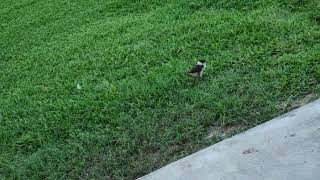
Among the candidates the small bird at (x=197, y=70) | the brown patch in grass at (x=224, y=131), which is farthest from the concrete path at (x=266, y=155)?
the small bird at (x=197, y=70)

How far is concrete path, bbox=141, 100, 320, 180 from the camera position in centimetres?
287

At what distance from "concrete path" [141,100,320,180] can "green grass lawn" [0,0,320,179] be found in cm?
27

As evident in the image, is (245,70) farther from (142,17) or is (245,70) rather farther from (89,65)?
(142,17)

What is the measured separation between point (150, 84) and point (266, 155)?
1780 millimetres

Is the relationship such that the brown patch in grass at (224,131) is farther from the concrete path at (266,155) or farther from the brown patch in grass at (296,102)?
the brown patch in grass at (296,102)

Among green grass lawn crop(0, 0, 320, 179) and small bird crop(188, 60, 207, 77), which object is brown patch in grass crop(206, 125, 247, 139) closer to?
green grass lawn crop(0, 0, 320, 179)

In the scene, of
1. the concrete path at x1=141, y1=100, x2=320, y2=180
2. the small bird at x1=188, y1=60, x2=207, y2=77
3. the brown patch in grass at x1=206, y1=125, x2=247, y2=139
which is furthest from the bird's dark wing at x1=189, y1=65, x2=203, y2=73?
the concrete path at x1=141, y1=100, x2=320, y2=180

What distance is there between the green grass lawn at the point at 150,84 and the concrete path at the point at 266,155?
0.90 ft

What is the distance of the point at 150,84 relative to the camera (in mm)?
4602

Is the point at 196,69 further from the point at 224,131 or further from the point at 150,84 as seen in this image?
the point at 224,131

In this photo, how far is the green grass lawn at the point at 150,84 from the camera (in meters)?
3.77

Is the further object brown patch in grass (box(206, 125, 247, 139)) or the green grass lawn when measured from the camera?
the green grass lawn

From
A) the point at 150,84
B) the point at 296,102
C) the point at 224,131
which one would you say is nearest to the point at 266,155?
Result: the point at 224,131

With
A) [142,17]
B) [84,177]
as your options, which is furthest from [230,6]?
[84,177]
